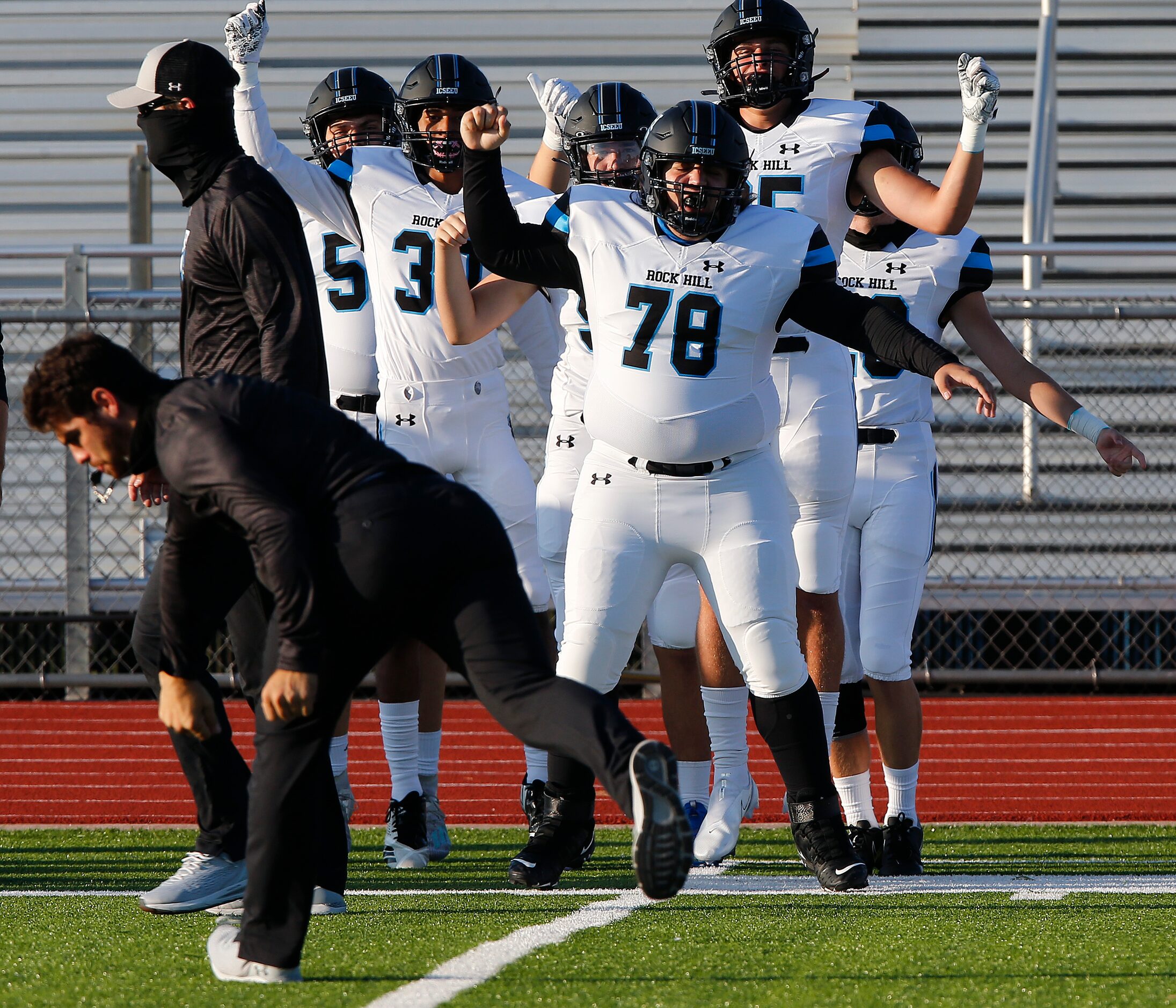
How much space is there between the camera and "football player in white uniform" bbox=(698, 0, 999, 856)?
461 centimetres

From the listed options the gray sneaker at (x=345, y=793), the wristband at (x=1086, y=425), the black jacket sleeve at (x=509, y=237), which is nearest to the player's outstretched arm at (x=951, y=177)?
the wristband at (x=1086, y=425)

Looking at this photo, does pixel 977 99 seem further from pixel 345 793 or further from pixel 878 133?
pixel 345 793

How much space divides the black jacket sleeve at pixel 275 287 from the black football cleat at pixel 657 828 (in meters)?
1.42

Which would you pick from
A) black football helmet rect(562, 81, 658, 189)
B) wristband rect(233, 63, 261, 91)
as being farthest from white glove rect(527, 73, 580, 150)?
wristband rect(233, 63, 261, 91)

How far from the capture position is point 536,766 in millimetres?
4973

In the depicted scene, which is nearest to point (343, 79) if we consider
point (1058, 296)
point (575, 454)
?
point (575, 454)

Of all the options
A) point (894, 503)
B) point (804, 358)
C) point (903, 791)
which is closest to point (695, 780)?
point (903, 791)

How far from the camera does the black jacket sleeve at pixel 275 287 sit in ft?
12.3

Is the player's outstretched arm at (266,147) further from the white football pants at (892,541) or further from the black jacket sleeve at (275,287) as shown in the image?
the white football pants at (892,541)

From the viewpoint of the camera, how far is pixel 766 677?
3.83m

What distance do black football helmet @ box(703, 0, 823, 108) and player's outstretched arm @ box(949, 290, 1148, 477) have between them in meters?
0.87

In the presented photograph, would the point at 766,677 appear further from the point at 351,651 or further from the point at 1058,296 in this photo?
the point at 1058,296

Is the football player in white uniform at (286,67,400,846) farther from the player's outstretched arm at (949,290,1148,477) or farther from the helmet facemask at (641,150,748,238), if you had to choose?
the player's outstretched arm at (949,290,1148,477)

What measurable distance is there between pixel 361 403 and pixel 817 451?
153cm
